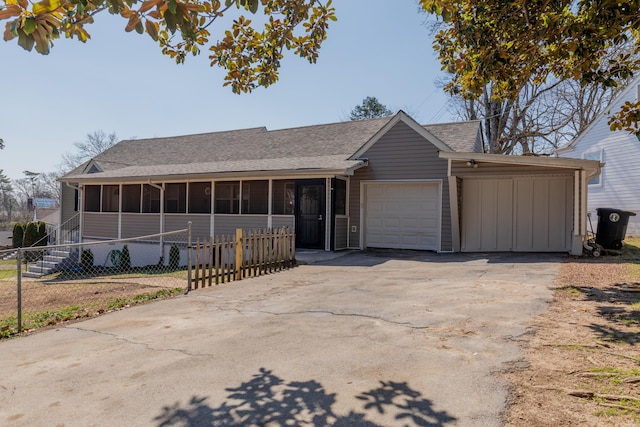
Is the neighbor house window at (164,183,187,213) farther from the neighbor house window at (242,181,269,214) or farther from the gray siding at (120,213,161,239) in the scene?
the neighbor house window at (242,181,269,214)

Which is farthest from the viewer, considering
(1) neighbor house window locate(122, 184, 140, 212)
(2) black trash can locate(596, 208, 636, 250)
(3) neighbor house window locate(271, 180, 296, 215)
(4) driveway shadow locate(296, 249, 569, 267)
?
(1) neighbor house window locate(122, 184, 140, 212)

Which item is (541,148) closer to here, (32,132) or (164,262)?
(164,262)

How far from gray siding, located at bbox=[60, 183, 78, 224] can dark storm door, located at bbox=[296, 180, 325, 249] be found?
1455 centimetres

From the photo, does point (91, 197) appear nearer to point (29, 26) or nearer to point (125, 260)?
point (125, 260)

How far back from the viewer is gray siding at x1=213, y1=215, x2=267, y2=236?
14.5m

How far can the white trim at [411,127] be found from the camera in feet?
42.1

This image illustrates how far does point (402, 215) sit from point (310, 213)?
119 inches

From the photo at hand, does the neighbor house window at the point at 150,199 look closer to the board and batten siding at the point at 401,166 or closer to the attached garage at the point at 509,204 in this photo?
the board and batten siding at the point at 401,166

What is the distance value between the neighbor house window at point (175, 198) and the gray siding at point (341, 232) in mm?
6530

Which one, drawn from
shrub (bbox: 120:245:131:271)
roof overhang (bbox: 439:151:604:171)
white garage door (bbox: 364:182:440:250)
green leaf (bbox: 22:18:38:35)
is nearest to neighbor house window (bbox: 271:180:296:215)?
white garage door (bbox: 364:182:440:250)

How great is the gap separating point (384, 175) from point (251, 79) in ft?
26.5

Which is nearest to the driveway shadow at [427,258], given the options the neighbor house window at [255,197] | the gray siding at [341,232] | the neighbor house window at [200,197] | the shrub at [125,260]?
the gray siding at [341,232]

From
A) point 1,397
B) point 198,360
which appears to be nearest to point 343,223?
point 198,360

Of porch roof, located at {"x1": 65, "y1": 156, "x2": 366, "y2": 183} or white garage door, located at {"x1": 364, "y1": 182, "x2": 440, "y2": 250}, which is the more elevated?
porch roof, located at {"x1": 65, "y1": 156, "x2": 366, "y2": 183}
